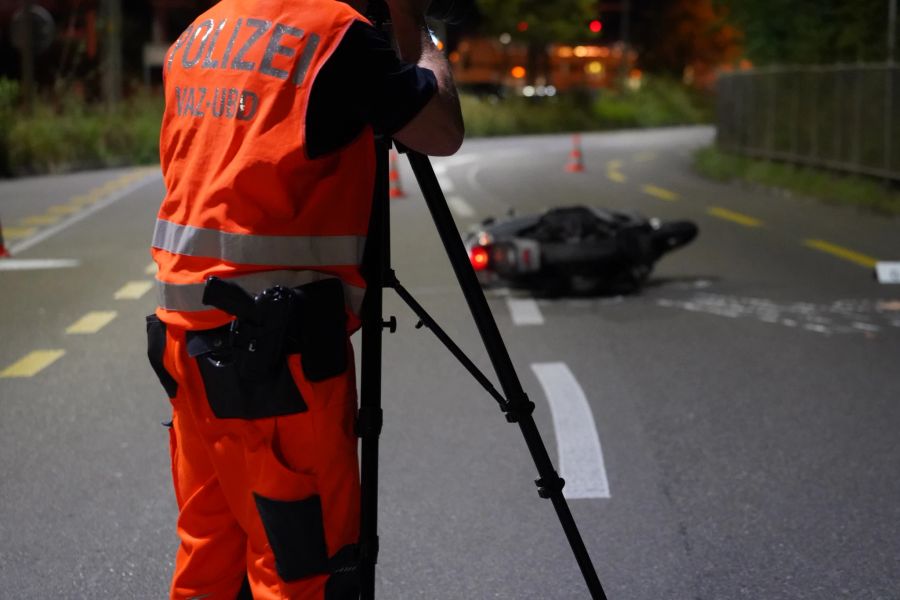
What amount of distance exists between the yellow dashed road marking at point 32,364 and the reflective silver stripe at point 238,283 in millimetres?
5136

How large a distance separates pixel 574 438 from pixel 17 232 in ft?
34.8

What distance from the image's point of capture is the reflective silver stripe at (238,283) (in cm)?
277

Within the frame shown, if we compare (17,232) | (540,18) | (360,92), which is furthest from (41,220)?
(540,18)

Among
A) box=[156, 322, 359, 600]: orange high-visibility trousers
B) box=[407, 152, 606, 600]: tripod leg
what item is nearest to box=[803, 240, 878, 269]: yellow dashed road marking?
box=[407, 152, 606, 600]: tripod leg

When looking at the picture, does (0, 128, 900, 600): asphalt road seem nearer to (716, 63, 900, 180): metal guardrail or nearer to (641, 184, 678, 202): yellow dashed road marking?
(716, 63, 900, 180): metal guardrail

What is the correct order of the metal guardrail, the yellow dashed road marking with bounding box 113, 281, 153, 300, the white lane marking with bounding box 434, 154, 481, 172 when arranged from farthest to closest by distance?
the white lane marking with bounding box 434, 154, 481, 172
the metal guardrail
the yellow dashed road marking with bounding box 113, 281, 153, 300

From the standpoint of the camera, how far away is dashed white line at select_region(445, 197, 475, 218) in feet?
58.3

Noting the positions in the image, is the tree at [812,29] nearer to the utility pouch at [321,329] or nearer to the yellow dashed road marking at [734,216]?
the yellow dashed road marking at [734,216]

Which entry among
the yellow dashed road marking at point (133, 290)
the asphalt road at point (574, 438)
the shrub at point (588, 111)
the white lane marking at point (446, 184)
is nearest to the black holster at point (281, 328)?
the asphalt road at point (574, 438)

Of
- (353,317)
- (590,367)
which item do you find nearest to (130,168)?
(590,367)

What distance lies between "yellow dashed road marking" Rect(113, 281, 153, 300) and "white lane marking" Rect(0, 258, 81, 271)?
1.39 metres

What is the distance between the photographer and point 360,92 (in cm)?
270

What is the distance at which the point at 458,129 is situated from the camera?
2.84 m

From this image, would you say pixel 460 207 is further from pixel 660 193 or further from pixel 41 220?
pixel 41 220
